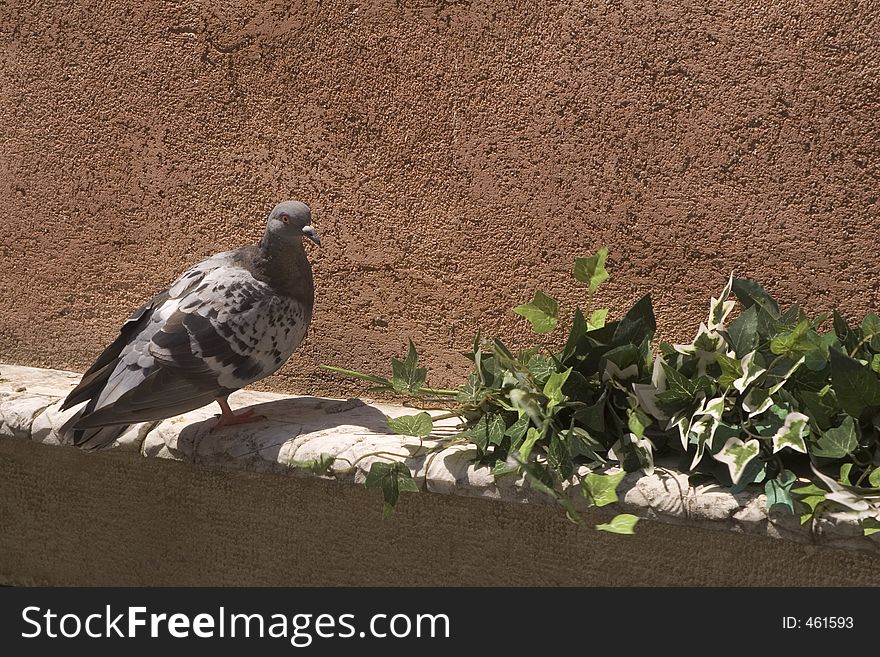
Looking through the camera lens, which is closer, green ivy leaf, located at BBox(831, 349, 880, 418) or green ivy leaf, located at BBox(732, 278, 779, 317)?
green ivy leaf, located at BBox(831, 349, 880, 418)

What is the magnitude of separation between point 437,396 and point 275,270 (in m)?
0.43

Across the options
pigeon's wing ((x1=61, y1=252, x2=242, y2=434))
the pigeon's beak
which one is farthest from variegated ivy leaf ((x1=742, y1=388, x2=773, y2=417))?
pigeon's wing ((x1=61, y1=252, x2=242, y2=434))

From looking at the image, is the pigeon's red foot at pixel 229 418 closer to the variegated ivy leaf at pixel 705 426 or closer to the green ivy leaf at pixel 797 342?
the variegated ivy leaf at pixel 705 426

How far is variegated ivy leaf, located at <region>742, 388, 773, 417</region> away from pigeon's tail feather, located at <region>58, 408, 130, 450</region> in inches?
47.4

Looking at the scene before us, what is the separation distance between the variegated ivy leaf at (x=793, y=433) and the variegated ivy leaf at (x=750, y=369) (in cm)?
9

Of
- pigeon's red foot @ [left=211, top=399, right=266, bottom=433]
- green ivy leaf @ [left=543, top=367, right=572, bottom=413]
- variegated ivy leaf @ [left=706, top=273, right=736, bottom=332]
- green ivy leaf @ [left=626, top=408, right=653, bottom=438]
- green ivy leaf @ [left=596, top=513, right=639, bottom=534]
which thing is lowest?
→ green ivy leaf @ [left=596, top=513, right=639, bottom=534]

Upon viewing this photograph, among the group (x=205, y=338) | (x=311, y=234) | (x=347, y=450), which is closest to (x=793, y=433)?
(x=347, y=450)

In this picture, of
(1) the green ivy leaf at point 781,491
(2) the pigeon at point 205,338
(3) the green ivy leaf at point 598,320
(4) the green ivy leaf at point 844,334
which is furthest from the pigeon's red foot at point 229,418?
(4) the green ivy leaf at point 844,334

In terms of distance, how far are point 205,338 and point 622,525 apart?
0.87m

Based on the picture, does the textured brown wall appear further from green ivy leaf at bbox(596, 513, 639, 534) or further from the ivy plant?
green ivy leaf at bbox(596, 513, 639, 534)

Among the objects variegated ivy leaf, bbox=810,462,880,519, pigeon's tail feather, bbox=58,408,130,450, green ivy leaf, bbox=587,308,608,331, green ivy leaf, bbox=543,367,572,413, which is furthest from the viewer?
pigeon's tail feather, bbox=58,408,130,450

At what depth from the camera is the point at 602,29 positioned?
202cm

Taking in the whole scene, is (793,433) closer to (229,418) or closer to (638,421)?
(638,421)

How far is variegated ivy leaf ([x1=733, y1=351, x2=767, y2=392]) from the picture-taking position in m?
1.67
